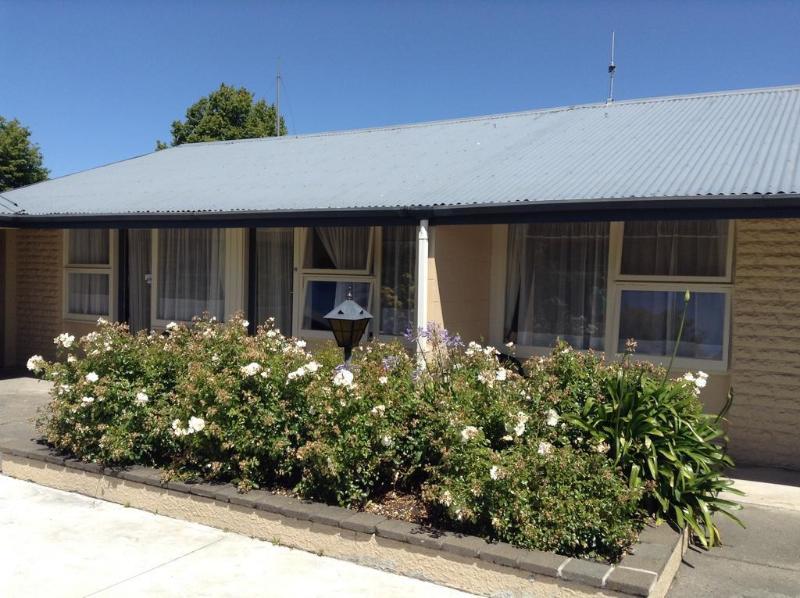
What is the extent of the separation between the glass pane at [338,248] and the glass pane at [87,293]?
154 inches

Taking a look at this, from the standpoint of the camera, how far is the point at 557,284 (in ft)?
27.4

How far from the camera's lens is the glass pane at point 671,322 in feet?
24.1

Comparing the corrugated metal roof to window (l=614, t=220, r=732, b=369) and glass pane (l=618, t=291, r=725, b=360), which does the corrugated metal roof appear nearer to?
window (l=614, t=220, r=732, b=369)

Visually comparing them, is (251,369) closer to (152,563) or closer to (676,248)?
(152,563)

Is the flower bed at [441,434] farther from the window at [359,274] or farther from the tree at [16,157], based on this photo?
the tree at [16,157]

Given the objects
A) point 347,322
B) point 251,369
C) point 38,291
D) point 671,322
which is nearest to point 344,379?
point 251,369

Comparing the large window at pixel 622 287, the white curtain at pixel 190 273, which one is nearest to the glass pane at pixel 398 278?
the large window at pixel 622 287

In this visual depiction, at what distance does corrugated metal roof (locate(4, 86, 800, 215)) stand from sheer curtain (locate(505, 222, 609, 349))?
0.82 meters

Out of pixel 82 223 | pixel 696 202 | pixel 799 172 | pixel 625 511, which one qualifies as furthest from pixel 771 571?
pixel 82 223

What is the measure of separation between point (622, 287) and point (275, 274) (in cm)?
474

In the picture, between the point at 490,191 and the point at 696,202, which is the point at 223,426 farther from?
the point at 696,202

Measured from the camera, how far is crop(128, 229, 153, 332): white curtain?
11.5 m

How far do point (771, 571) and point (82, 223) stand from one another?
8869 millimetres

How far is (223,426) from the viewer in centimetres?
534
